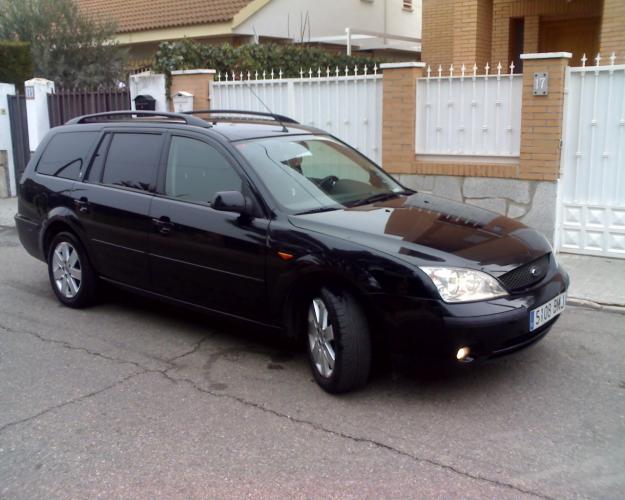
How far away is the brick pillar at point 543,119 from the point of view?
741 centimetres

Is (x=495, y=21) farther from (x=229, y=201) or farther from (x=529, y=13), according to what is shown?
(x=229, y=201)

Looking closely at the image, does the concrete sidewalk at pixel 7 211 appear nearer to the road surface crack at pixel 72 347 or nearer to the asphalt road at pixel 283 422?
the road surface crack at pixel 72 347

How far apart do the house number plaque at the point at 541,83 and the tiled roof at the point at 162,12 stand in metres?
11.1

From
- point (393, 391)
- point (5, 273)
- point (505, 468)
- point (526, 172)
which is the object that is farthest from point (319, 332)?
point (5, 273)

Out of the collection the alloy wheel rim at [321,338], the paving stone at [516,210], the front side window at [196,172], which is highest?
the front side window at [196,172]

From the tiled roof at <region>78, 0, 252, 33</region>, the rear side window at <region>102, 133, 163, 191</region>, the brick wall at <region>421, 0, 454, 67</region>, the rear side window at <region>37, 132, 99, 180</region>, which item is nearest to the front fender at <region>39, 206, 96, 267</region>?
the rear side window at <region>37, 132, 99, 180</region>

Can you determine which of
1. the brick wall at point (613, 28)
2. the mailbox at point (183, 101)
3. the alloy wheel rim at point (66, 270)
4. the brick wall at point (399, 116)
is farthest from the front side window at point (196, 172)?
the brick wall at point (613, 28)

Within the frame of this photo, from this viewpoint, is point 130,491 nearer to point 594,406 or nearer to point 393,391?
point 393,391

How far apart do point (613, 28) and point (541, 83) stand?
3610 mm

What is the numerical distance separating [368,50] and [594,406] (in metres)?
18.7

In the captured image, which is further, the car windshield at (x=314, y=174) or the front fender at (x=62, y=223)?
the front fender at (x=62, y=223)

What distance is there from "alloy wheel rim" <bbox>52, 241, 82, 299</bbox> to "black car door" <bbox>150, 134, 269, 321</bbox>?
1179 mm

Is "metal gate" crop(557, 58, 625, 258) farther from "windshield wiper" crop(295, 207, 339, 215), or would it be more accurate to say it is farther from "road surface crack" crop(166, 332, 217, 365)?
"road surface crack" crop(166, 332, 217, 365)

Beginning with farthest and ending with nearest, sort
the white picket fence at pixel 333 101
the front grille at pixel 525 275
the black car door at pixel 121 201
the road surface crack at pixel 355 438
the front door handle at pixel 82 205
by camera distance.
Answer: the white picket fence at pixel 333 101 < the front door handle at pixel 82 205 < the black car door at pixel 121 201 < the front grille at pixel 525 275 < the road surface crack at pixel 355 438
